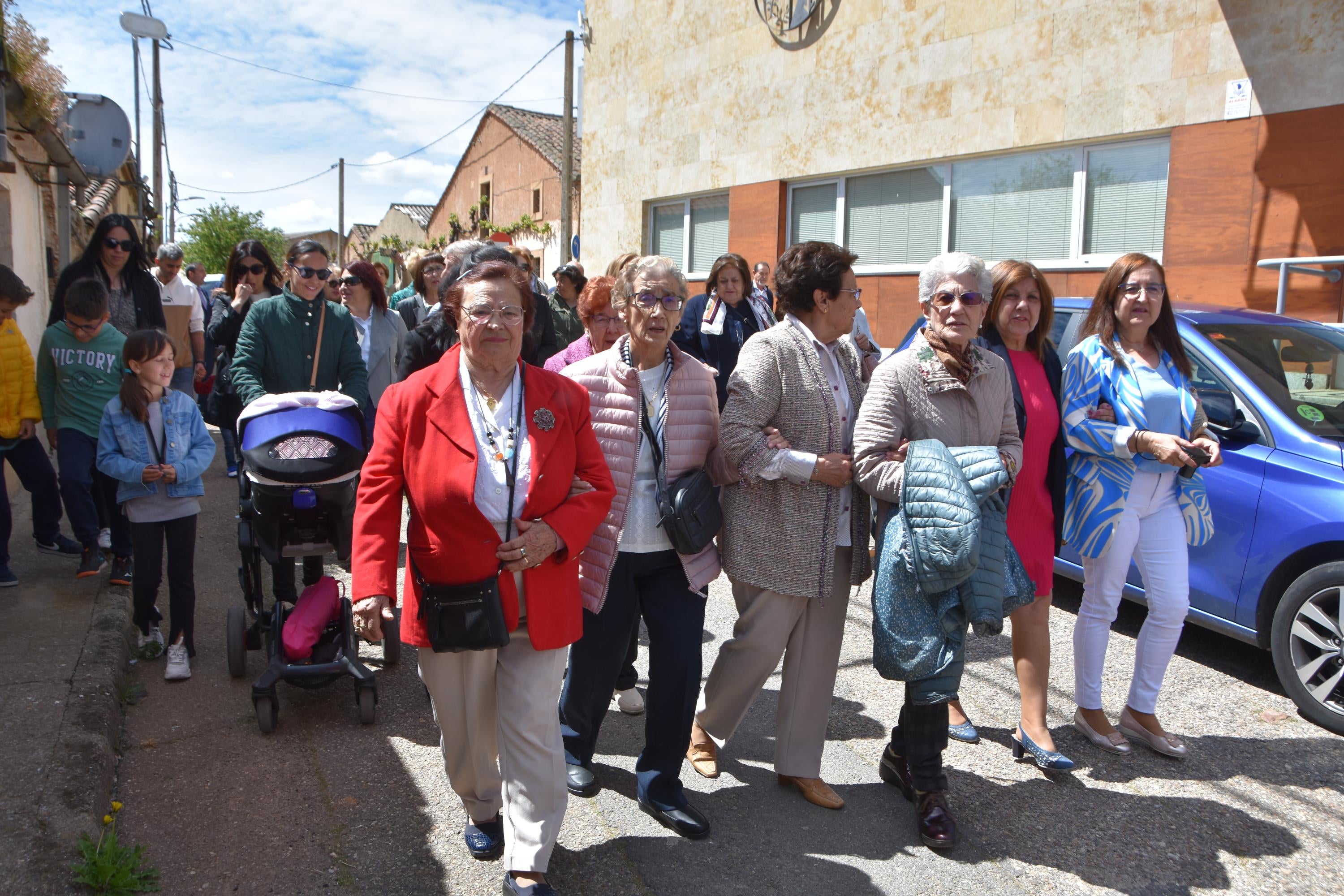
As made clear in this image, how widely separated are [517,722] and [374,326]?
4500 mm

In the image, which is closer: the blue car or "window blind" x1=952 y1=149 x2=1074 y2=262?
the blue car

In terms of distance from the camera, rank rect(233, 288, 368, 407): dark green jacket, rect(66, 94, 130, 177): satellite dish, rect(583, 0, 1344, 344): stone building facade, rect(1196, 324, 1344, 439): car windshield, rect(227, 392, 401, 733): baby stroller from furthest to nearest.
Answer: rect(66, 94, 130, 177): satellite dish < rect(583, 0, 1344, 344): stone building facade < rect(233, 288, 368, 407): dark green jacket < rect(1196, 324, 1344, 439): car windshield < rect(227, 392, 401, 733): baby stroller

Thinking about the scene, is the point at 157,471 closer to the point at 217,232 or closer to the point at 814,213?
the point at 814,213

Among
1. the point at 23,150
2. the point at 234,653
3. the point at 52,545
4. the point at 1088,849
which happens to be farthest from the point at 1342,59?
the point at 23,150

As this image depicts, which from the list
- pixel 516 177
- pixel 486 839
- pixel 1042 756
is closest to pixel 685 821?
pixel 486 839

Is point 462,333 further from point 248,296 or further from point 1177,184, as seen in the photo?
point 1177,184

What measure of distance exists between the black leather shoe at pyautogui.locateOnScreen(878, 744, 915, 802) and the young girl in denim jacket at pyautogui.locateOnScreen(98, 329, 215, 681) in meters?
3.16

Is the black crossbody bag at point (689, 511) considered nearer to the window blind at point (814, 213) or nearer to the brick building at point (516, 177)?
the window blind at point (814, 213)

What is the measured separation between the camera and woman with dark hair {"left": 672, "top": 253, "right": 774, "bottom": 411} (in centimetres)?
666

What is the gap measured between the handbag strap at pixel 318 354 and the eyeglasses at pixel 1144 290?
3.75 m

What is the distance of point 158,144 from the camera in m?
25.3

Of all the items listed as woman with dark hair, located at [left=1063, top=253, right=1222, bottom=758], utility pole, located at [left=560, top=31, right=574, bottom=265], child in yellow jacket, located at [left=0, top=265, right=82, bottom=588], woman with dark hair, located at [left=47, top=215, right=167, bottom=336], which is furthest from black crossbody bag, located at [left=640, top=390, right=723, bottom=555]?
utility pole, located at [left=560, top=31, right=574, bottom=265]

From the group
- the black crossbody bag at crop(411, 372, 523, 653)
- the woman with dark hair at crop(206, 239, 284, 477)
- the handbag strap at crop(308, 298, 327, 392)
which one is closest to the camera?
the black crossbody bag at crop(411, 372, 523, 653)

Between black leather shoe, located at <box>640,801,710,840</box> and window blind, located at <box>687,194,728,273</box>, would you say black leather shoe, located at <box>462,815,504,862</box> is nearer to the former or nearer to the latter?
black leather shoe, located at <box>640,801,710,840</box>
